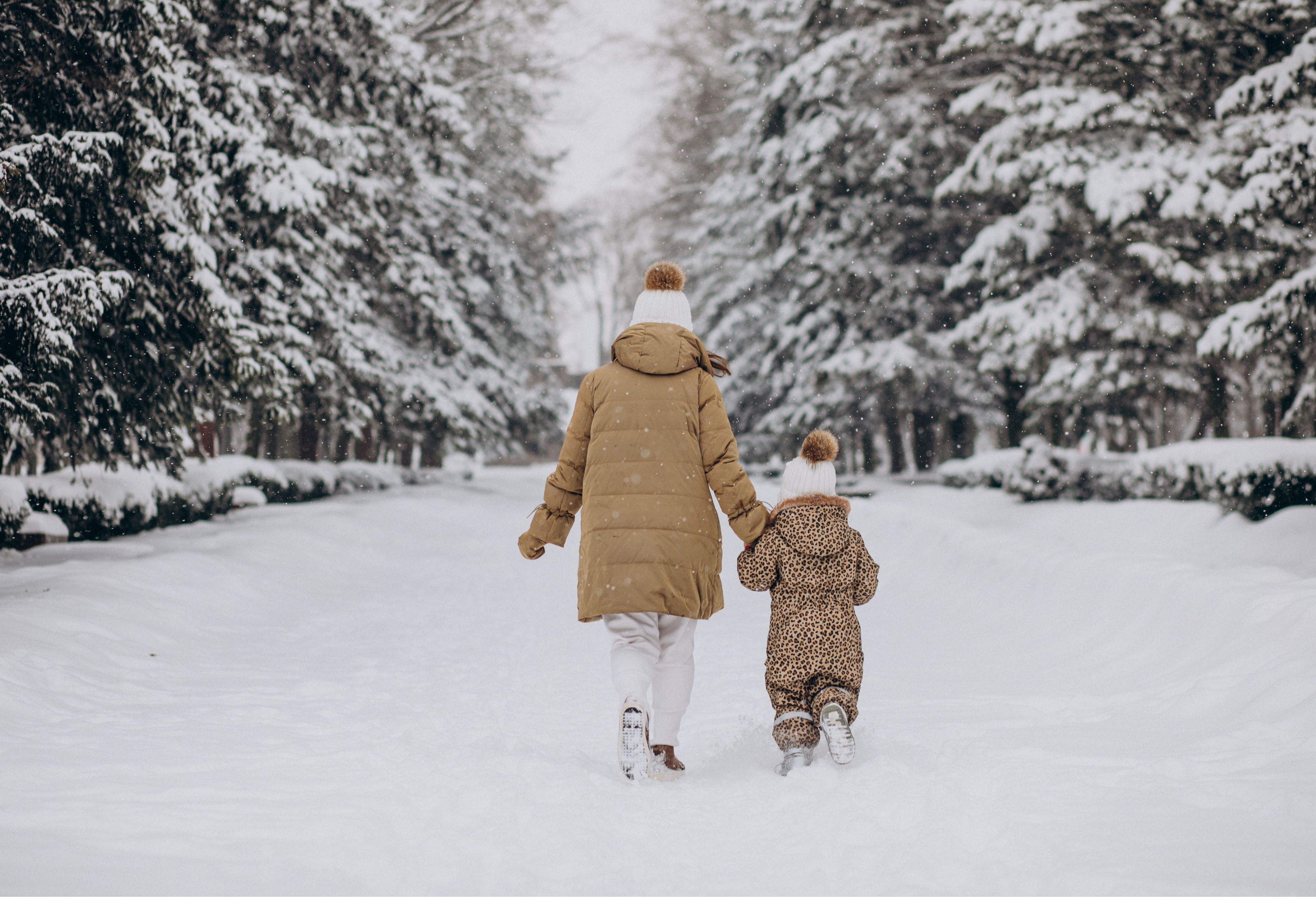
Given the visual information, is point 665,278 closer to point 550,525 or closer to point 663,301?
point 663,301

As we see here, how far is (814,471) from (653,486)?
72 centimetres

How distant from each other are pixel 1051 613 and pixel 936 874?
453 centimetres

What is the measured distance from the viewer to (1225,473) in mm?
9430

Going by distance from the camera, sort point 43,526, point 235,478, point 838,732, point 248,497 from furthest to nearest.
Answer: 1. point 248,497
2. point 235,478
3. point 43,526
4. point 838,732

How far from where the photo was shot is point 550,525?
4.09m

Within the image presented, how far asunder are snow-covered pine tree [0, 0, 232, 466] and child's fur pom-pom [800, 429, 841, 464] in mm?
4811

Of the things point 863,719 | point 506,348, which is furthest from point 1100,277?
point 506,348

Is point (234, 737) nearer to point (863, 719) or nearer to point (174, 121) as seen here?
point (863, 719)

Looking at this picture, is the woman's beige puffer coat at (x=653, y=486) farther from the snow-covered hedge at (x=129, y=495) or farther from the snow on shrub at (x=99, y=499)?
the snow on shrub at (x=99, y=499)

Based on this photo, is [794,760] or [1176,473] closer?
[794,760]

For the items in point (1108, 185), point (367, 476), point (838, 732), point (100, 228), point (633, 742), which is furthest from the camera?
point (367, 476)

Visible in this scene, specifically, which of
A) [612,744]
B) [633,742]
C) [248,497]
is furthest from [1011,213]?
[633,742]

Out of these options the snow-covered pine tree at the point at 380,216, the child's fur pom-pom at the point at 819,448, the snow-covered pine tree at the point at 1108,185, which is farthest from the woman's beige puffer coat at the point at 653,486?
the snow-covered pine tree at the point at 1108,185

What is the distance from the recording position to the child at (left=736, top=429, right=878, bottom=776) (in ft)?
13.3
